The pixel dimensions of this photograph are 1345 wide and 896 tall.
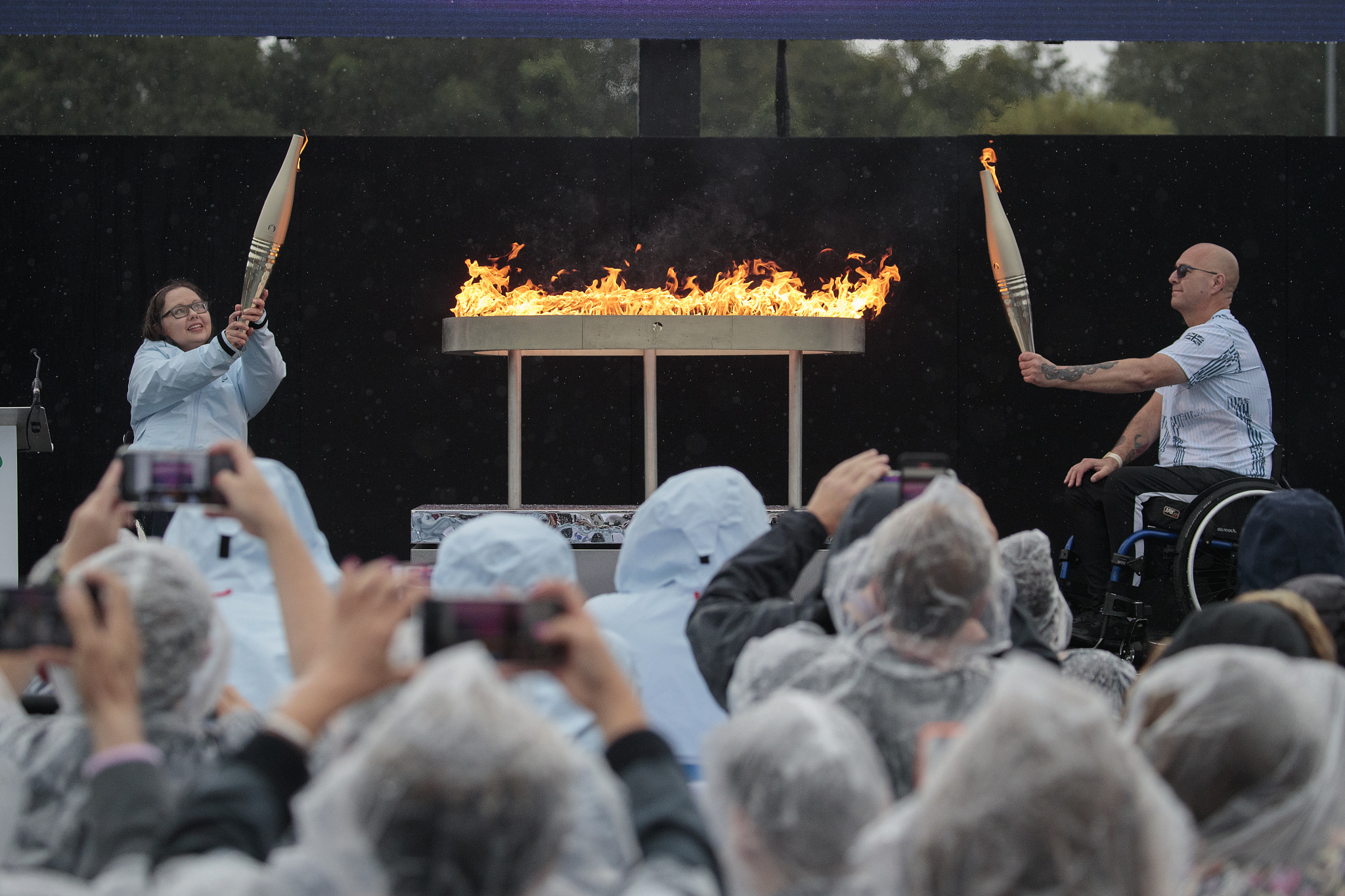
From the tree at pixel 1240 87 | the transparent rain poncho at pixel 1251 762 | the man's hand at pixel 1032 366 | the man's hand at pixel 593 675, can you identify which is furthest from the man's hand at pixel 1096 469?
the tree at pixel 1240 87

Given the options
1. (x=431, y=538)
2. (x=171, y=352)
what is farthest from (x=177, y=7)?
(x=431, y=538)

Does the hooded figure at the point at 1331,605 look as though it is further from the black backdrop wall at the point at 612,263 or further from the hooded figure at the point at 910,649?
the black backdrop wall at the point at 612,263

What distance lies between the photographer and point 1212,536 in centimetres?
436

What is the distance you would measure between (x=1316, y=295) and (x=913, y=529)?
17.7 feet

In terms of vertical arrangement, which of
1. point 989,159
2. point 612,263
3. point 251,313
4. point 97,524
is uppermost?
point 989,159

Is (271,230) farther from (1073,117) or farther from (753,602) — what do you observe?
(1073,117)

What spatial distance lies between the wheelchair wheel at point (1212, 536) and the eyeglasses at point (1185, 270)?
0.87 metres

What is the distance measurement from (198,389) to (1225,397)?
143 inches

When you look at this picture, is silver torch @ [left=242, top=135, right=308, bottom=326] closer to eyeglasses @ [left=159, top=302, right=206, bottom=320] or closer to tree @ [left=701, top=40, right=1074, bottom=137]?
eyeglasses @ [left=159, top=302, right=206, bottom=320]

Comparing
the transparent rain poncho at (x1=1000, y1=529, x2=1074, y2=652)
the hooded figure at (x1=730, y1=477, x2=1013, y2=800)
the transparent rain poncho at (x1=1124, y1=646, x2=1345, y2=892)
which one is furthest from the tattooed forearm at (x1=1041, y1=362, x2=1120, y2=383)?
the transparent rain poncho at (x1=1124, y1=646, x2=1345, y2=892)

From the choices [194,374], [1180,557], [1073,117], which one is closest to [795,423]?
[1180,557]

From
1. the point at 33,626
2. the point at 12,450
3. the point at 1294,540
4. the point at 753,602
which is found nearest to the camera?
the point at 33,626

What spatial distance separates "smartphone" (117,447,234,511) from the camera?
1688 mm

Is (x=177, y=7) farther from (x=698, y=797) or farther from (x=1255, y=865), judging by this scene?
(x=1255, y=865)
